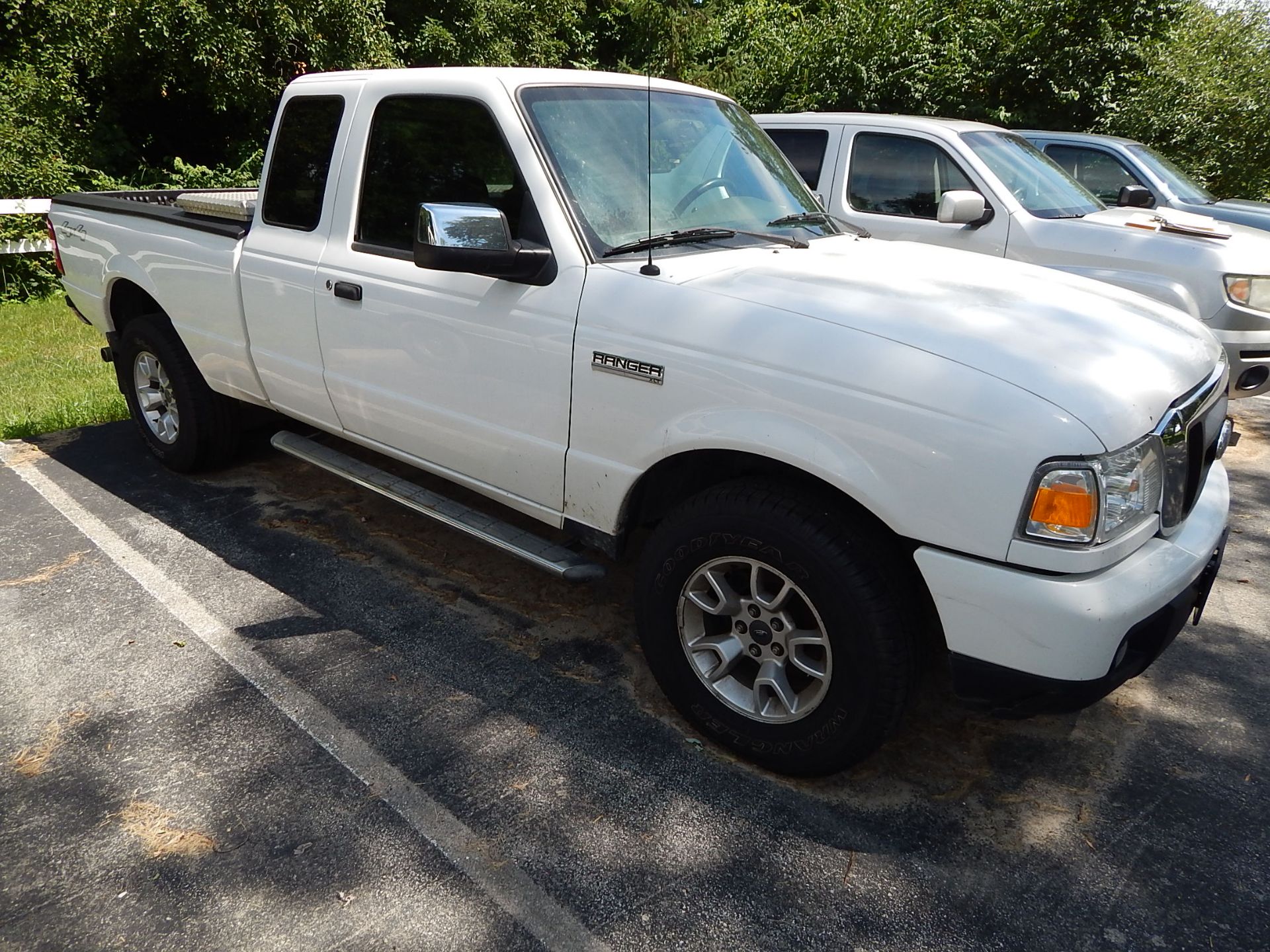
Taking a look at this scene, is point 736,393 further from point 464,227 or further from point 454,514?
point 454,514

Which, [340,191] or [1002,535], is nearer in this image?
[1002,535]

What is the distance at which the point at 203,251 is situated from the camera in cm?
439

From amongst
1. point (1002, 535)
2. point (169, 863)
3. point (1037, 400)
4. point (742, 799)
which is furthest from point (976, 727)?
point (169, 863)

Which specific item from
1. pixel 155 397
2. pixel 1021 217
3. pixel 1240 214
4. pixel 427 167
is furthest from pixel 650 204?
pixel 1240 214

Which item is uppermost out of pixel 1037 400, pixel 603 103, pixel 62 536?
pixel 603 103

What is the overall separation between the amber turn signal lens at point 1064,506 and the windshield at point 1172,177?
7.49 m

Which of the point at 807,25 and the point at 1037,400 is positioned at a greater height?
the point at 807,25

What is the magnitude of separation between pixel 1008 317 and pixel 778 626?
109cm

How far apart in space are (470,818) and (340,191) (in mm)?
2467

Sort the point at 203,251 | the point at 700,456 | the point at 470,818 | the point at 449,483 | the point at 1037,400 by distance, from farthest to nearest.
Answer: the point at 449,483, the point at 203,251, the point at 700,456, the point at 470,818, the point at 1037,400

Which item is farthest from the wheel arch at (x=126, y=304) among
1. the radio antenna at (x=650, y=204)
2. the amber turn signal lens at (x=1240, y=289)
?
the amber turn signal lens at (x=1240, y=289)

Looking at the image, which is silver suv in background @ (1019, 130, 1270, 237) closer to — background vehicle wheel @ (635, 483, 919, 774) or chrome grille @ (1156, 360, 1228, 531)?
chrome grille @ (1156, 360, 1228, 531)

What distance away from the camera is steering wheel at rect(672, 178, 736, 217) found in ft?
11.0

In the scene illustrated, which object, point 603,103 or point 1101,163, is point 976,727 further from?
point 1101,163
